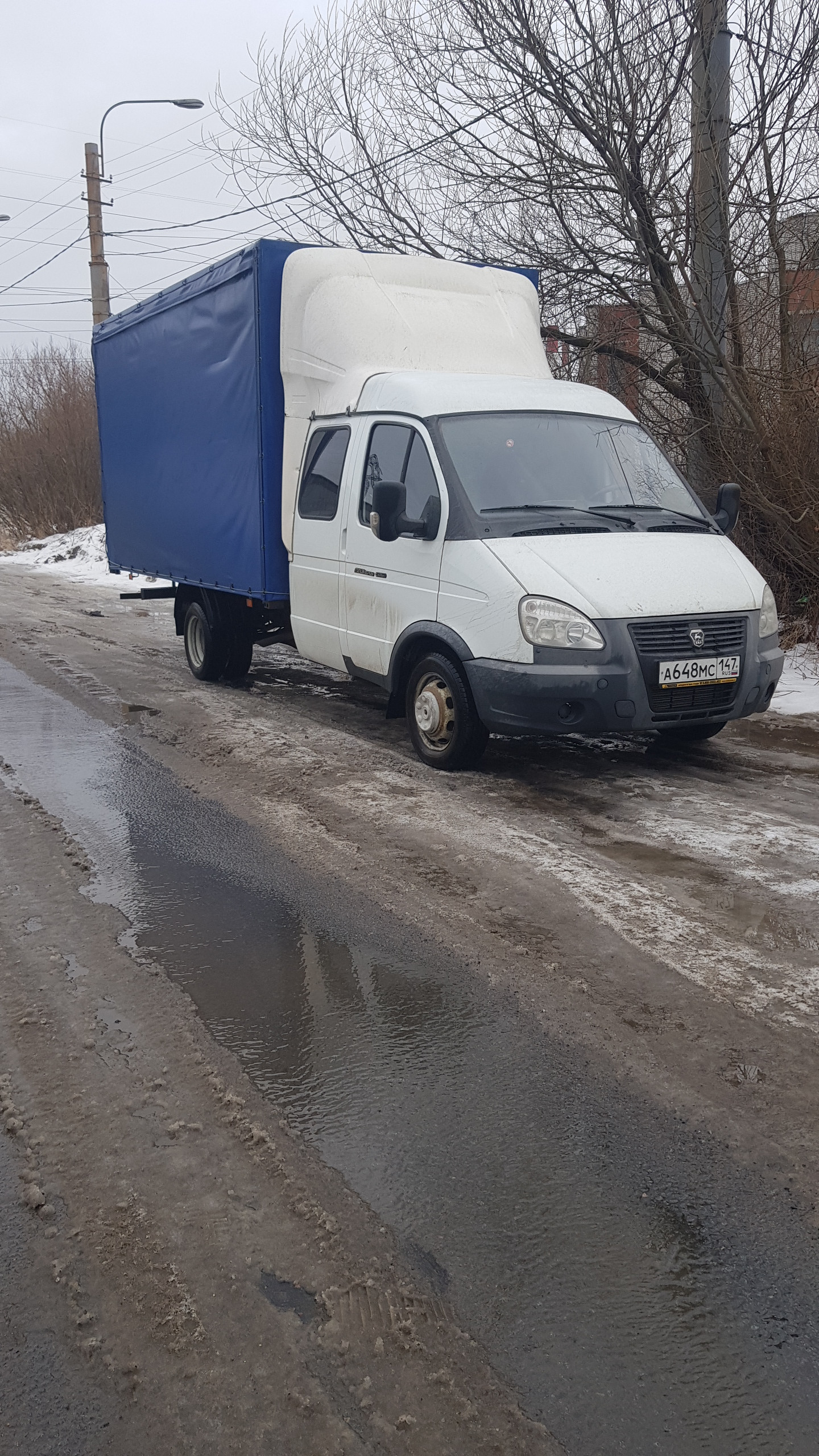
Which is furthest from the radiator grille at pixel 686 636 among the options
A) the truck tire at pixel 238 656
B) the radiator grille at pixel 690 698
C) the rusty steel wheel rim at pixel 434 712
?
the truck tire at pixel 238 656

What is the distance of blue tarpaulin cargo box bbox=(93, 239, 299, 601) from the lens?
811 centimetres

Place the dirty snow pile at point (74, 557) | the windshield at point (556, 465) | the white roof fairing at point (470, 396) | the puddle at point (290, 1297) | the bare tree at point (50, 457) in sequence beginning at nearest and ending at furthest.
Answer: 1. the puddle at point (290, 1297)
2. the windshield at point (556, 465)
3. the white roof fairing at point (470, 396)
4. the dirty snow pile at point (74, 557)
5. the bare tree at point (50, 457)

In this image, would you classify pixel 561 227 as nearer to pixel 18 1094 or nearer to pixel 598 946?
pixel 598 946

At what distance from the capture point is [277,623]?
917 cm

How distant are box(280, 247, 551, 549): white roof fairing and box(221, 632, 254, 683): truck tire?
5.43ft

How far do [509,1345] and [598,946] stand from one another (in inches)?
78.7

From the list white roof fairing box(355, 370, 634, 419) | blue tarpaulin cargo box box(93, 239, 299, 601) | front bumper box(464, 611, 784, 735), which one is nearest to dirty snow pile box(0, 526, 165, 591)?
blue tarpaulin cargo box box(93, 239, 299, 601)

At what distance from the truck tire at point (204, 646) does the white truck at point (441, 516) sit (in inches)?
1.1

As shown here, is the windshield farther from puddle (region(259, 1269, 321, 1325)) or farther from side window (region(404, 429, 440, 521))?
puddle (region(259, 1269, 321, 1325))

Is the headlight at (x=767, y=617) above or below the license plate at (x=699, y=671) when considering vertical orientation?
above

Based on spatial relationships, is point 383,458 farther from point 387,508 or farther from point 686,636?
point 686,636

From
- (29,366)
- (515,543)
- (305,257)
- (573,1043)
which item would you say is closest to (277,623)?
(305,257)

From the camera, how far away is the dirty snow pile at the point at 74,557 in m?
20.5

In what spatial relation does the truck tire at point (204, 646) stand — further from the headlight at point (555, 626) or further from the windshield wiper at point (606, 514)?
the headlight at point (555, 626)
